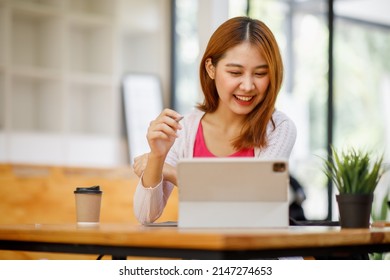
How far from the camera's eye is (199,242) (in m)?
1.36

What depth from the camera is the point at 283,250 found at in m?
1.47

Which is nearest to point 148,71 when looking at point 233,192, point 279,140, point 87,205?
point 279,140

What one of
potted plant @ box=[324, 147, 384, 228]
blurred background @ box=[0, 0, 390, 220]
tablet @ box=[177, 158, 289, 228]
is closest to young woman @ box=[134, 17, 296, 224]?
tablet @ box=[177, 158, 289, 228]

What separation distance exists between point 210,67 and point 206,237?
110 cm

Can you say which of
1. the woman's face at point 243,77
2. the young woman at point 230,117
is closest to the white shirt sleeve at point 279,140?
the young woman at point 230,117

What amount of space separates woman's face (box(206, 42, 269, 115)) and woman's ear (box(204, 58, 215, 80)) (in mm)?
71

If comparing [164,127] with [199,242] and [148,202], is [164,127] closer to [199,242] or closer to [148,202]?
[148,202]

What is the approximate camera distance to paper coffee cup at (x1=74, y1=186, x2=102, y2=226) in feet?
6.59

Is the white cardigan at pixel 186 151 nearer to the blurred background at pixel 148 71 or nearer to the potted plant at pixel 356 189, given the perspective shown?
the potted plant at pixel 356 189

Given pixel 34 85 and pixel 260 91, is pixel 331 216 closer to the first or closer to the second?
pixel 34 85

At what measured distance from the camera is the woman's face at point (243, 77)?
2189mm
